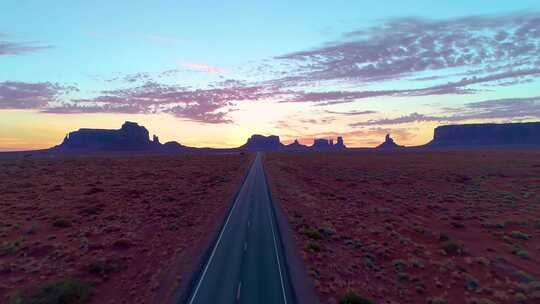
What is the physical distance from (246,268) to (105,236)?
15.0 meters

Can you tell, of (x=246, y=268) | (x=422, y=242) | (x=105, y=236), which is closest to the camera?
(x=246, y=268)

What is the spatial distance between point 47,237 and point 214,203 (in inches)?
744

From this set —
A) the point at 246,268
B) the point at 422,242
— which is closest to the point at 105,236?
the point at 246,268

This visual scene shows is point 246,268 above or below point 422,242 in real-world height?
above

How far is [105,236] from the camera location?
88.5ft

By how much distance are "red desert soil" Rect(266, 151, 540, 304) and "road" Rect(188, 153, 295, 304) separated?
241cm

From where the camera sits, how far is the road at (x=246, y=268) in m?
16.4

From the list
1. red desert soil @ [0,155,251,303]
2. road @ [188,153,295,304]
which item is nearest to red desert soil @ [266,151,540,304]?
road @ [188,153,295,304]

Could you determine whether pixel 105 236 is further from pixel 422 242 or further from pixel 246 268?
pixel 422 242

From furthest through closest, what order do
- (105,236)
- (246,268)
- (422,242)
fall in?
(105,236)
(422,242)
(246,268)

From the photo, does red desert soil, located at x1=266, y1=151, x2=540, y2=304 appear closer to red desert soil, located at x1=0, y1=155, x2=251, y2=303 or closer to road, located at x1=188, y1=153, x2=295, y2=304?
road, located at x1=188, y1=153, x2=295, y2=304

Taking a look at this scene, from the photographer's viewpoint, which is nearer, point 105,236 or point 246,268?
point 246,268

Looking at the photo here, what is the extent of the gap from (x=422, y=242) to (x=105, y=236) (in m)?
27.6

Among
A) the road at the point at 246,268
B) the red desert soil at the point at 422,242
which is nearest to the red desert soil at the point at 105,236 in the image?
the road at the point at 246,268
